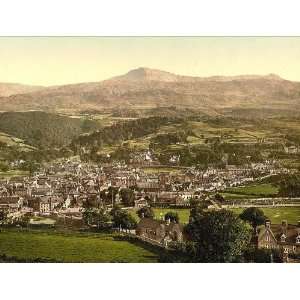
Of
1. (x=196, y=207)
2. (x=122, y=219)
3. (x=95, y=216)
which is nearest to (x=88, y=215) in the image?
(x=95, y=216)

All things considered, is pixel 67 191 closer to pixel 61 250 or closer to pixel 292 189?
pixel 61 250

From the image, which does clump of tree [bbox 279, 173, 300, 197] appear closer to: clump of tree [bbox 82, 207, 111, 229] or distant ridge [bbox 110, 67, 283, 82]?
distant ridge [bbox 110, 67, 283, 82]

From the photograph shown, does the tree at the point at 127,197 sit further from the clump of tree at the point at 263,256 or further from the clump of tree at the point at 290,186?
the clump of tree at the point at 290,186

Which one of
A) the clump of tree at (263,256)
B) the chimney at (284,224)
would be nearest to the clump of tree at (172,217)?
the clump of tree at (263,256)

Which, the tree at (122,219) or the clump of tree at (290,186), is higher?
the clump of tree at (290,186)

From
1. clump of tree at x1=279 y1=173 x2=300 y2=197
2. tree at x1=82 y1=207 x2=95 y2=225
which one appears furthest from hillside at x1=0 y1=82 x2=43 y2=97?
clump of tree at x1=279 y1=173 x2=300 y2=197
